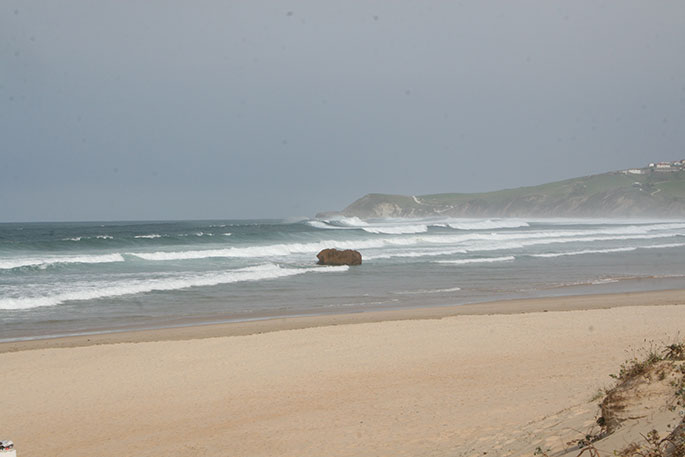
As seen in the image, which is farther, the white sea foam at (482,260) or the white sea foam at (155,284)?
the white sea foam at (482,260)

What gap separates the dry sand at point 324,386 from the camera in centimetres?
635

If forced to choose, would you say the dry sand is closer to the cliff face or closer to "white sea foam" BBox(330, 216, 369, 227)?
"white sea foam" BBox(330, 216, 369, 227)

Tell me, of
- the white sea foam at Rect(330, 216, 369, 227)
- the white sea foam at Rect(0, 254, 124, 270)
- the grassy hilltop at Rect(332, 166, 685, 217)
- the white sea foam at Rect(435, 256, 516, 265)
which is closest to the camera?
the white sea foam at Rect(0, 254, 124, 270)

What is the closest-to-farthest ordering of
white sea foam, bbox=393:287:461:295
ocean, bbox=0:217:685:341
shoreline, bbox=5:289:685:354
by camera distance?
shoreline, bbox=5:289:685:354 → ocean, bbox=0:217:685:341 → white sea foam, bbox=393:287:461:295

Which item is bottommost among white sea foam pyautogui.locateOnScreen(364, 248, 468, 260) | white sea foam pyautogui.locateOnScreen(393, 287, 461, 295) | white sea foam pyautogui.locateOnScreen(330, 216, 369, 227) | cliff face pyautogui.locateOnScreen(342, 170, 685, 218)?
white sea foam pyautogui.locateOnScreen(393, 287, 461, 295)

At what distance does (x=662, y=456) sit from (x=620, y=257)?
3268 cm

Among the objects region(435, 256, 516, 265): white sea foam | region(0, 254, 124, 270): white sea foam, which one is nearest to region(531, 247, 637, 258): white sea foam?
region(435, 256, 516, 265): white sea foam

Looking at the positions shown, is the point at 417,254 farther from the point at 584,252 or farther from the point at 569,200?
the point at 569,200

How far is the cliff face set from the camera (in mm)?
138750

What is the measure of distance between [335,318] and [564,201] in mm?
153981

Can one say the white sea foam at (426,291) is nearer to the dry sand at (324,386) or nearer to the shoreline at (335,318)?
the shoreline at (335,318)

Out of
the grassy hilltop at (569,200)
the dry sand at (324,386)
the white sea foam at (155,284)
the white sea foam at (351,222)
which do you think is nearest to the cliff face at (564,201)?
the grassy hilltop at (569,200)

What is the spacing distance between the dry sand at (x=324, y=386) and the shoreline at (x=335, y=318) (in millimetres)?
136

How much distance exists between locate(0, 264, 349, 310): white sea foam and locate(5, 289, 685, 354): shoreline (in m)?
5.84
